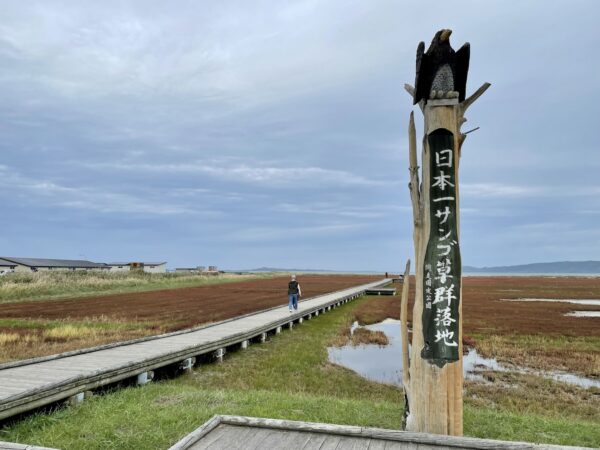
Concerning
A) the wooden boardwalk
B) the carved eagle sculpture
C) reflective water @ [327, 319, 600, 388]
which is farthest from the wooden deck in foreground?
reflective water @ [327, 319, 600, 388]

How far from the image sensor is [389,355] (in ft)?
52.3

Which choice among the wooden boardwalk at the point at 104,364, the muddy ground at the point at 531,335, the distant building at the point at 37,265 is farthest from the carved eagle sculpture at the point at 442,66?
the distant building at the point at 37,265

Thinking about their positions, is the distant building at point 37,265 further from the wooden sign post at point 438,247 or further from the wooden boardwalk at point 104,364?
the wooden sign post at point 438,247

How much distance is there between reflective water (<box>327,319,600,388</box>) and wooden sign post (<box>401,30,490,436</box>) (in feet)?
22.0

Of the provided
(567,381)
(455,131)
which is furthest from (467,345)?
(455,131)

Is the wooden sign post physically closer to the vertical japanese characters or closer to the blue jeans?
the vertical japanese characters

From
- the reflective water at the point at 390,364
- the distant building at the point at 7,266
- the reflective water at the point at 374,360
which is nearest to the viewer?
the reflective water at the point at 390,364

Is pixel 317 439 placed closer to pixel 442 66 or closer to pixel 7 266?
pixel 442 66

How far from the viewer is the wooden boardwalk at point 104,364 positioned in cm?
719

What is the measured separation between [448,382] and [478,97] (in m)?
3.57

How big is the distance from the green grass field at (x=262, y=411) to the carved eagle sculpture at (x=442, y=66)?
16.9ft

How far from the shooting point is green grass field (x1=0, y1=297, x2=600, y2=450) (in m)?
6.46

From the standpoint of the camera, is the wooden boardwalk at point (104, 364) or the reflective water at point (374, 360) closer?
the wooden boardwalk at point (104, 364)

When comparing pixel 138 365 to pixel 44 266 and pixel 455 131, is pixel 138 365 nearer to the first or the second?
pixel 455 131
